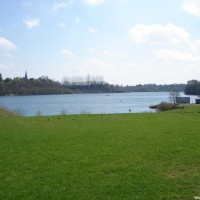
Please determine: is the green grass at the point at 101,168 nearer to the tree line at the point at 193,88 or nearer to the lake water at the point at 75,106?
the lake water at the point at 75,106

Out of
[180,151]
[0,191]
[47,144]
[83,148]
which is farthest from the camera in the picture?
[47,144]

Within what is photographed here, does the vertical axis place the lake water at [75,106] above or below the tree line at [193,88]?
below

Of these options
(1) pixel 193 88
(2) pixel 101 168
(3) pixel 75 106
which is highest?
(1) pixel 193 88

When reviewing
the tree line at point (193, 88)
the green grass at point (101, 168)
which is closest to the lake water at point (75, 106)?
the tree line at point (193, 88)

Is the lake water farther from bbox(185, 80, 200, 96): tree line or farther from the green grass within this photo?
the green grass

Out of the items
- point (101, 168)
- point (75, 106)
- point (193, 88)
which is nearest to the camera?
point (101, 168)

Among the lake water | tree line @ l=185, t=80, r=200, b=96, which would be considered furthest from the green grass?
tree line @ l=185, t=80, r=200, b=96

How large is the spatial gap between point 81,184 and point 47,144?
6191 millimetres

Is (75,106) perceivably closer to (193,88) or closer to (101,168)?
(101,168)

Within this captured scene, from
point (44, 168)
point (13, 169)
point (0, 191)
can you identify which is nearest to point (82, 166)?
point (44, 168)

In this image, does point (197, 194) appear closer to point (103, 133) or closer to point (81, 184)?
point (81, 184)

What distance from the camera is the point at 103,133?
679 inches

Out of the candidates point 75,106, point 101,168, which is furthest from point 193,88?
point 101,168

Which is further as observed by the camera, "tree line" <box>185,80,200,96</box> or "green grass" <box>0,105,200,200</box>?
"tree line" <box>185,80,200,96</box>
